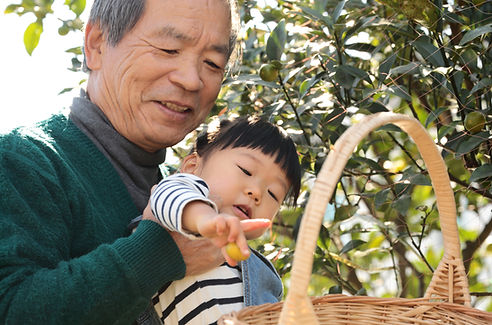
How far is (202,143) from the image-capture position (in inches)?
69.3

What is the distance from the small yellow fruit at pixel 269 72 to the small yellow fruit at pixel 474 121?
48 centimetres

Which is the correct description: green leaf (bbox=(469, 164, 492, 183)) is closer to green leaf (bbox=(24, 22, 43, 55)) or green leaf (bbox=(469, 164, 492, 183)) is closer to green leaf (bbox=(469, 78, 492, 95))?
green leaf (bbox=(469, 78, 492, 95))

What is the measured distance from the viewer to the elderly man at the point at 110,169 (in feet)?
4.39

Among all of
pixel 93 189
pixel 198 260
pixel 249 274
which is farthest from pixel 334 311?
pixel 93 189

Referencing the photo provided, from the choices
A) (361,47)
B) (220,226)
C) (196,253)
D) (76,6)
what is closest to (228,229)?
(220,226)

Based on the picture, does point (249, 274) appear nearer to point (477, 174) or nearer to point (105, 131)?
point (105, 131)

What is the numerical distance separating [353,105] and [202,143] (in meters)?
0.41

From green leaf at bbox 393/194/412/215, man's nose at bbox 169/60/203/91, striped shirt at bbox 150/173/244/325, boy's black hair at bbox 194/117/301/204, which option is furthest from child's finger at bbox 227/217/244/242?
green leaf at bbox 393/194/412/215

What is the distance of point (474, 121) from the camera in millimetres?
1714

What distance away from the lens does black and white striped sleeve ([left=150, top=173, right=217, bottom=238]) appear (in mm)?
1300

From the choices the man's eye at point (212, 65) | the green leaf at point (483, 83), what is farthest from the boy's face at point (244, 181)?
the green leaf at point (483, 83)

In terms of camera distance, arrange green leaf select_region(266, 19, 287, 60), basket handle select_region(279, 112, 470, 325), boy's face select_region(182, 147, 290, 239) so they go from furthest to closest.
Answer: green leaf select_region(266, 19, 287, 60) < boy's face select_region(182, 147, 290, 239) < basket handle select_region(279, 112, 470, 325)

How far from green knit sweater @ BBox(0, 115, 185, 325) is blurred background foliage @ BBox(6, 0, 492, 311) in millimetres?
568

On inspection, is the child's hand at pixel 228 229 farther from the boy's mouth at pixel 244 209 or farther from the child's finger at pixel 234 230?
the boy's mouth at pixel 244 209
